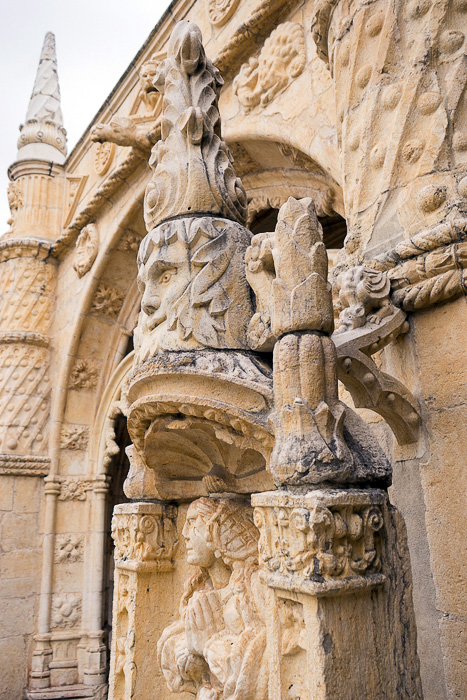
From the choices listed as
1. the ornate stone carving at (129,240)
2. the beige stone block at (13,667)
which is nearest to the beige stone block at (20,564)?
the beige stone block at (13,667)

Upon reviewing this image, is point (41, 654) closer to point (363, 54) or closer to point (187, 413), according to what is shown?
point (187, 413)

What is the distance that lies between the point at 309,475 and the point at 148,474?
89cm

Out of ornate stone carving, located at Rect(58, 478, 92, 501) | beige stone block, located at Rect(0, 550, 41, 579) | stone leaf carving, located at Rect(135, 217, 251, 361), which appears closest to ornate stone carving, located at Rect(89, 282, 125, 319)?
ornate stone carving, located at Rect(58, 478, 92, 501)

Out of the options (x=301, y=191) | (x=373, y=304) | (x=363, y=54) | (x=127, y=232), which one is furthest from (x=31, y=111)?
(x=373, y=304)

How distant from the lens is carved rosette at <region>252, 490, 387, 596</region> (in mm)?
1074

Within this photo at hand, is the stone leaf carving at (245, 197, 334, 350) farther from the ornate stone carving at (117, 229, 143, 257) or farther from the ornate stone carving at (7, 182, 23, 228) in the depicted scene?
the ornate stone carving at (7, 182, 23, 228)

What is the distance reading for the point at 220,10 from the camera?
3742mm

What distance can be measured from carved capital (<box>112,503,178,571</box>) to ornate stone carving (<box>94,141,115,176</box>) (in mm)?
3846

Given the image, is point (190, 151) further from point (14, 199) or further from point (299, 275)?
point (14, 199)

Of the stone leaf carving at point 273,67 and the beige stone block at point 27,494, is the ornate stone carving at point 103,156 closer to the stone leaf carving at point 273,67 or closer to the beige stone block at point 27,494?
the stone leaf carving at point 273,67

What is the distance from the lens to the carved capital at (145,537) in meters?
1.88

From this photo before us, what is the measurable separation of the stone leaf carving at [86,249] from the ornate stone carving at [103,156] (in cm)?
50

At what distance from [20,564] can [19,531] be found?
0.89 ft

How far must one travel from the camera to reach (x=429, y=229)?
1.59m
